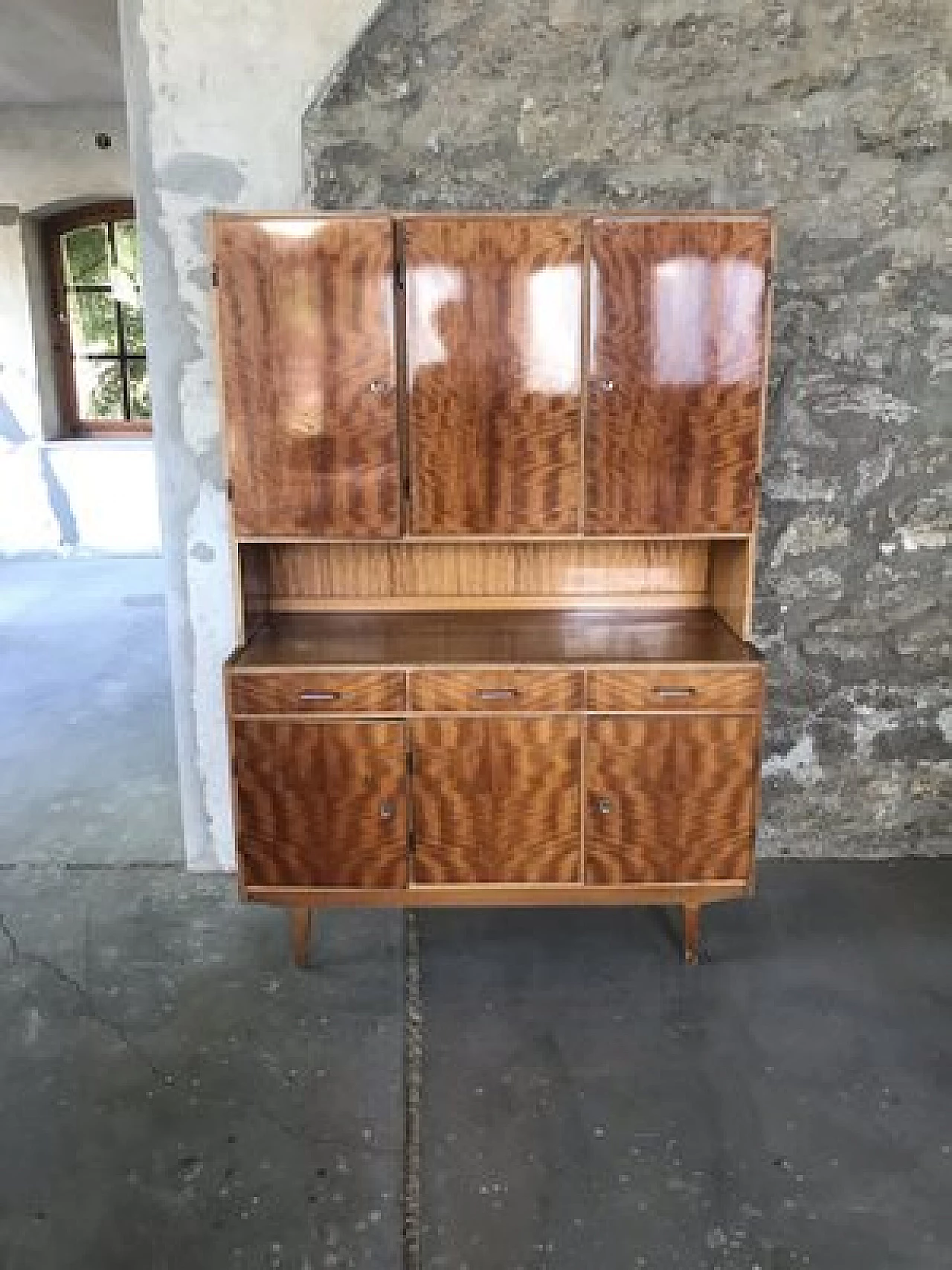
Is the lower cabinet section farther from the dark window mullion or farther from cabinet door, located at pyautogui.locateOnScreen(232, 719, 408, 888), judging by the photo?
the dark window mullion

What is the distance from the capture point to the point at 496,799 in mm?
2680

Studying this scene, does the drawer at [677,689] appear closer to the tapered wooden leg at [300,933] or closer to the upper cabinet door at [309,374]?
the upper cabinet door at [309,374]

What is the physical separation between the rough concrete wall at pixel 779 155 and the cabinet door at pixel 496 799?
1084 mm

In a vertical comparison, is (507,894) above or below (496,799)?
below

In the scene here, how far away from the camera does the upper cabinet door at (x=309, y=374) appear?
2.51 meters

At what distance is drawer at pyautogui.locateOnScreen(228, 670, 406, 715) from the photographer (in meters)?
2.60

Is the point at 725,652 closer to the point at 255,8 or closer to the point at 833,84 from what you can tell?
the point at 833,84

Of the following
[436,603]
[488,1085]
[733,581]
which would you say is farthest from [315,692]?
[733,581]

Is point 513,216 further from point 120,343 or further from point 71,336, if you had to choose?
point 71,336

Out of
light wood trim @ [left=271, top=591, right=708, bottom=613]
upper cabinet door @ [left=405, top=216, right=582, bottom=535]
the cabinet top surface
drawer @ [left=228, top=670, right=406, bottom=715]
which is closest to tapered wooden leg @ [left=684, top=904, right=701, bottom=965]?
the cabinet top surface

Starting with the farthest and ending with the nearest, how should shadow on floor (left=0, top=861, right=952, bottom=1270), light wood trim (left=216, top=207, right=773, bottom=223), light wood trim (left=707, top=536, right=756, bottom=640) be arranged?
→ light wood trim (left=707, top=536, right=756, bottom=640) < light wood trim (left=216, top=207, right=773, bottom=223) < shadow on floor (left=0, top=861, right=952, bottom=1270)

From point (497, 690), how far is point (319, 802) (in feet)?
1.79

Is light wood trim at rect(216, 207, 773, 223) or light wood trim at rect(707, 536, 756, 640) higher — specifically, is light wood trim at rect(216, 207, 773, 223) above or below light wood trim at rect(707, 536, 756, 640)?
above

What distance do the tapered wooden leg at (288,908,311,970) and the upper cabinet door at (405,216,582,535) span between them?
1.07 metres
